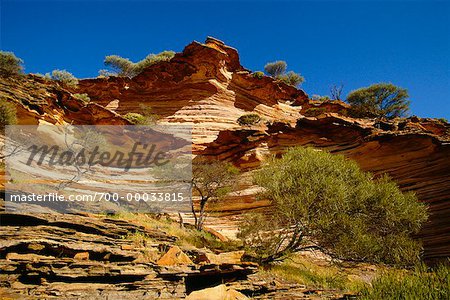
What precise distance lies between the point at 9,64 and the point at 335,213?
3815cm

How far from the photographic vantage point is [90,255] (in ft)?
29.8

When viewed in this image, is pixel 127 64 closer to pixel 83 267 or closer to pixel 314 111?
pixel 314 111

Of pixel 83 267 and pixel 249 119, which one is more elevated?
pixel 249 119

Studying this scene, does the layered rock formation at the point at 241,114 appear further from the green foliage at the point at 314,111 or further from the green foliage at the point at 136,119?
the green foliage at the point at 136,119

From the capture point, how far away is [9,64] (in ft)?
110

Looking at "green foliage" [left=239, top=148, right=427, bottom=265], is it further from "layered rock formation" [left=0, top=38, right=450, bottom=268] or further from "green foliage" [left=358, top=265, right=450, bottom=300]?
"layered rock formation" [left=0, top=38, right=450, bottom=268]

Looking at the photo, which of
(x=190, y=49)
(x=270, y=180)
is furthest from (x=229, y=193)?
(x=190, y=49)

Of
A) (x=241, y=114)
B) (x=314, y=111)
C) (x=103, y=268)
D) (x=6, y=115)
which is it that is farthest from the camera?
(x=314, y=111)

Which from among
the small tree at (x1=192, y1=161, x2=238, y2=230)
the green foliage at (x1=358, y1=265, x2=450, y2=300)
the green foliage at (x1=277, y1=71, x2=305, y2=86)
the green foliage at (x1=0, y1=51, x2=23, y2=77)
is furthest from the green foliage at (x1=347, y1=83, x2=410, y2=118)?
the green foliage at (x1=0, y1=51, x2=23, y2=77)

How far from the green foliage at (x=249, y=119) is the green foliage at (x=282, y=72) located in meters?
25.0

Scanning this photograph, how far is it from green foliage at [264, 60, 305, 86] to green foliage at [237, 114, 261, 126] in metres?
25.0

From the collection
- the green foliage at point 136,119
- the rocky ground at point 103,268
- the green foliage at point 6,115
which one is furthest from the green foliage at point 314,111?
the green foliage at point 6,115

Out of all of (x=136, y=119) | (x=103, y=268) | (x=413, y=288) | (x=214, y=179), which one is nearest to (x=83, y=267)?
(x=103, y=268)

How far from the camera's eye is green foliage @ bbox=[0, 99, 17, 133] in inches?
898
